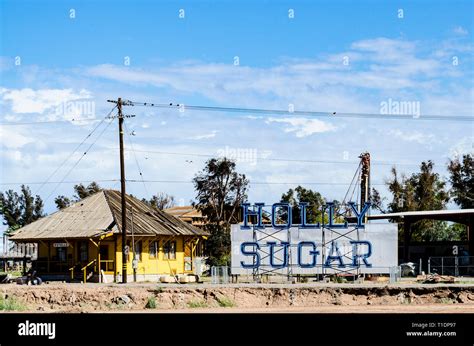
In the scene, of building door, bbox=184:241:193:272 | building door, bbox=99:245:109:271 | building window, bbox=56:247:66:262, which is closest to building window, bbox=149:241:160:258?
building door, bbox=184:241:193:272

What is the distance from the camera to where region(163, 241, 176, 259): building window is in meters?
63.2

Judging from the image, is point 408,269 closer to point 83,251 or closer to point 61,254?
point 83,251

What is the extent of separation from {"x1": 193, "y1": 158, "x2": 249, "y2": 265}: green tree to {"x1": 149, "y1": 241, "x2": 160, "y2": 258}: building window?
53.2ft

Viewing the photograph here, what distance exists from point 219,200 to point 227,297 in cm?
3684

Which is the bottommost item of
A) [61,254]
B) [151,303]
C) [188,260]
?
[151,303]

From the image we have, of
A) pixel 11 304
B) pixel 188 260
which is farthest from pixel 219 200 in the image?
pixel 11 304

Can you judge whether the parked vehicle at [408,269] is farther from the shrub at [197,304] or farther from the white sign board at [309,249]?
the shrub at [197,304]

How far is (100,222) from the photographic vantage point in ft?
198

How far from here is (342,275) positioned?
2055 inches

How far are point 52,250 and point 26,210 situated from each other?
266 feet

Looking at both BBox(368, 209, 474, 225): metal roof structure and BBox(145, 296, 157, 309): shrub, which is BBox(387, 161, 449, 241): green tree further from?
BBox(145, 296, 157, 309): shrub

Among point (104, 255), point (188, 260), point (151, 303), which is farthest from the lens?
point (188, 260)
